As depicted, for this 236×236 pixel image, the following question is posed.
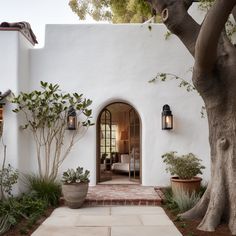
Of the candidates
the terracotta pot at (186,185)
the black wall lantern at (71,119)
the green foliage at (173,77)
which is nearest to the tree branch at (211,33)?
the terracotta pot at (186,185)

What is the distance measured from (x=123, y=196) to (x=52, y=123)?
2.93 metres

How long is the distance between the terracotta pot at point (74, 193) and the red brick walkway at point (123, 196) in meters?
0.38

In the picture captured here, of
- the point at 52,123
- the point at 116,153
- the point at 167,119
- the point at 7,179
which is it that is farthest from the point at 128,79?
the point at 116,153

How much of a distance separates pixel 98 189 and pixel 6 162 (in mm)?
2555

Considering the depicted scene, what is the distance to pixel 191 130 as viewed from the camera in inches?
384

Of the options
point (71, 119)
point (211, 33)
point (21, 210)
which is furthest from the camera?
point (71, 119)

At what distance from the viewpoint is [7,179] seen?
8.08m

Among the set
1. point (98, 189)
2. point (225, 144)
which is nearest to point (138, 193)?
point (98, 189)

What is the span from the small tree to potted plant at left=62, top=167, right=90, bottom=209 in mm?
1445

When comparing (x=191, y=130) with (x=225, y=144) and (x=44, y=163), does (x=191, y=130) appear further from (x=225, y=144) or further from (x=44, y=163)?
(x=44, y=163)

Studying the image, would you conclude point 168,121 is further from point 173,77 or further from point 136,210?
point 136,210

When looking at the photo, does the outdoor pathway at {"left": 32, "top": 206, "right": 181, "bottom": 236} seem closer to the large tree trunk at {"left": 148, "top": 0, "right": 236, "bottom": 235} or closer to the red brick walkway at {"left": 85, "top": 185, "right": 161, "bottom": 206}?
the red brick walkway at {"left": 85, "top": 185, "right": 161, "bottom": 206}

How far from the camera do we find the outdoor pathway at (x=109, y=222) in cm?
579

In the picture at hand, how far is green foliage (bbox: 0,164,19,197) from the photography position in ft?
26.1
